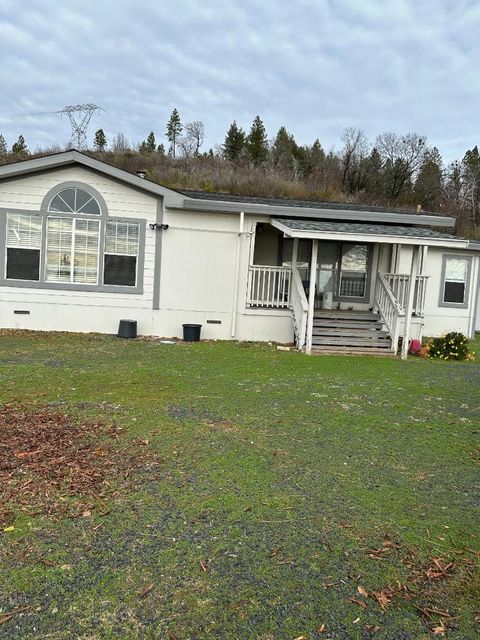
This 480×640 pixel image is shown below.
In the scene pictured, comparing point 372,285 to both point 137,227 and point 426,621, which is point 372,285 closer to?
point 137,227

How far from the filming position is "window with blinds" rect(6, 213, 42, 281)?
1134 cm

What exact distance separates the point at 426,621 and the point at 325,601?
0.48 meters

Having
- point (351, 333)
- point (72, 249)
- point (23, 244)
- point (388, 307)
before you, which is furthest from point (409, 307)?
point (23, 244)

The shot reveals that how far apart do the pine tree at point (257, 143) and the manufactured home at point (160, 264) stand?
Result: 36.7 m

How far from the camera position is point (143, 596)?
261 cm

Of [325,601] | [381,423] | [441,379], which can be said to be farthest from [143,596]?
[441,379]

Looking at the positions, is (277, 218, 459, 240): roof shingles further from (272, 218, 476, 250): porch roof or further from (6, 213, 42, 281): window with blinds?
(6, 213, 42, 281): window with blinds

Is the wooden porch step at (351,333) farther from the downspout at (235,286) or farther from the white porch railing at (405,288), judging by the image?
the downspout at (235,286)

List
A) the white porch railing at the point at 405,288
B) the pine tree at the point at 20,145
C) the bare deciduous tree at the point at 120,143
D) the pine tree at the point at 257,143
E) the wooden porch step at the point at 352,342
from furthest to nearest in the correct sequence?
the pine tree at the point at 257,143
the pine tree at the point at 20,145
the bare deciduous tree at the point at 120,143
the white porch railing at the point at 405,288
the wooden porch step at the point at 352,342

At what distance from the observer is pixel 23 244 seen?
11.4 meters

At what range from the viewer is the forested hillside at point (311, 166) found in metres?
37.2

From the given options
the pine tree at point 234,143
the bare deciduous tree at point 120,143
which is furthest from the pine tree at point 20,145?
the pine tree at point 234,143

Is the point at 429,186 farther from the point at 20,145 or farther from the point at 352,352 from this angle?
the point at 352,352

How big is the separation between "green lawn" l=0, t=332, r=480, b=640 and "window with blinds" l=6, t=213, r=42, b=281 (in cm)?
525
